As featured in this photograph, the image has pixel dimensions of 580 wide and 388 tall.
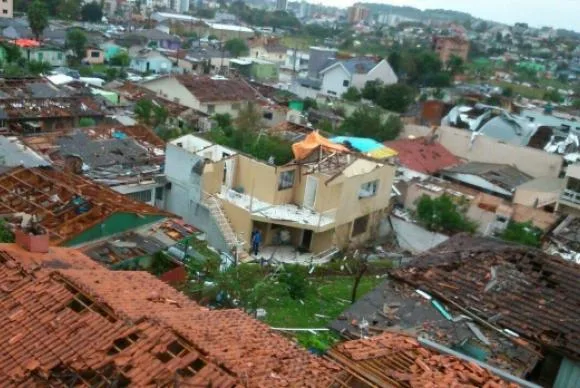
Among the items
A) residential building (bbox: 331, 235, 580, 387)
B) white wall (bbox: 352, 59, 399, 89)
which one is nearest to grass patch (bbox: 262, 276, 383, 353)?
residential building (bbox: 331, 235, 580, 387)

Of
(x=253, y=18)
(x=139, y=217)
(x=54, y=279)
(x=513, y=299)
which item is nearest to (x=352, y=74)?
(x=139, y=217)

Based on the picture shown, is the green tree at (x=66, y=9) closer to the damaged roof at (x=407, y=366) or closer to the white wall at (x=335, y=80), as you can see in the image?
the white wall at (x=335, y=80)

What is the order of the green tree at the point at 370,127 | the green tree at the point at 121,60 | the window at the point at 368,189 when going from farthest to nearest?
1. the green tree at the point at 121,60
2. the green tree at the point at 370,127
3. the window at the point at 368,189

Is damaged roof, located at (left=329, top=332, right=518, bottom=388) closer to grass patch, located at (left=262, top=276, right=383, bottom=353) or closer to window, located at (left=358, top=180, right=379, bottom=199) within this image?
grass patch, located at (left=262, top=276, right=383, bottom=353)

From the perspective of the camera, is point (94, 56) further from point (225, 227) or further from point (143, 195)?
point (225, 227)

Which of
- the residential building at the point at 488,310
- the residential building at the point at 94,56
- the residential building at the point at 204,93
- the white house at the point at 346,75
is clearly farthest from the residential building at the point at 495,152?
the residential building at the point at 94,56

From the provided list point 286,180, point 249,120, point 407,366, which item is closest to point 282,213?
point 286,180
